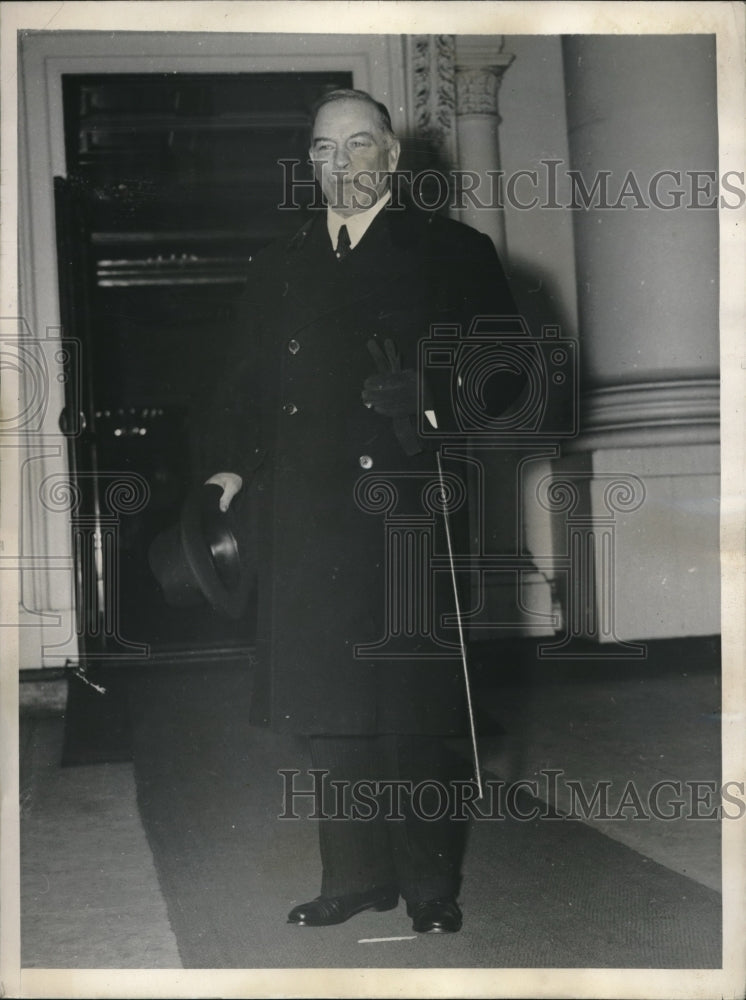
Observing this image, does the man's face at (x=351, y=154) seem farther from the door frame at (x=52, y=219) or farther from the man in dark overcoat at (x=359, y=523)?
the door frame at (x=52, y=219)

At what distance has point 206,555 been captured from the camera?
2541 millimetres

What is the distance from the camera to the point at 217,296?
18.6 ft

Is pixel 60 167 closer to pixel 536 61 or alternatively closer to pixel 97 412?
pixel 97 412

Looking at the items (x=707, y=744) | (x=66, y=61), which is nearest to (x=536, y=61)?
(x=66, y=61)

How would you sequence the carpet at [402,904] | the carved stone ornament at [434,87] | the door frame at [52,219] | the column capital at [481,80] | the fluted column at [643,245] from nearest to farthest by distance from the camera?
the carpet at [402,904] → the door frame at [52,219] → the fluted column at [643,245] → the carved stone ornament at [434,87] → the column capital at [481,80]

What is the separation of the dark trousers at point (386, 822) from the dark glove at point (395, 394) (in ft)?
2.19

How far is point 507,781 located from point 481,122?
2985 millimetres

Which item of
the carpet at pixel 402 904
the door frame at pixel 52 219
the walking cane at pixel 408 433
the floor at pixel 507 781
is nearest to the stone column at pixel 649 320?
the floor at pixel 507 781

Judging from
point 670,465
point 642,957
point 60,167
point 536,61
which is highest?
point 536,61

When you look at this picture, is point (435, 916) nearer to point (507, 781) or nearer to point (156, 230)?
point (507, 781)

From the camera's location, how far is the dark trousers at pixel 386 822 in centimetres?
250

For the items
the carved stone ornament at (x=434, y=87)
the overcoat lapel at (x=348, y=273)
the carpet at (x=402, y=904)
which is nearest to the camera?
the carpet at (x=402, y=904)

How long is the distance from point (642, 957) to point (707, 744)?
62.1 inches

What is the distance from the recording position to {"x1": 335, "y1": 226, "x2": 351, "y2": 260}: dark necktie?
8.30 ft
